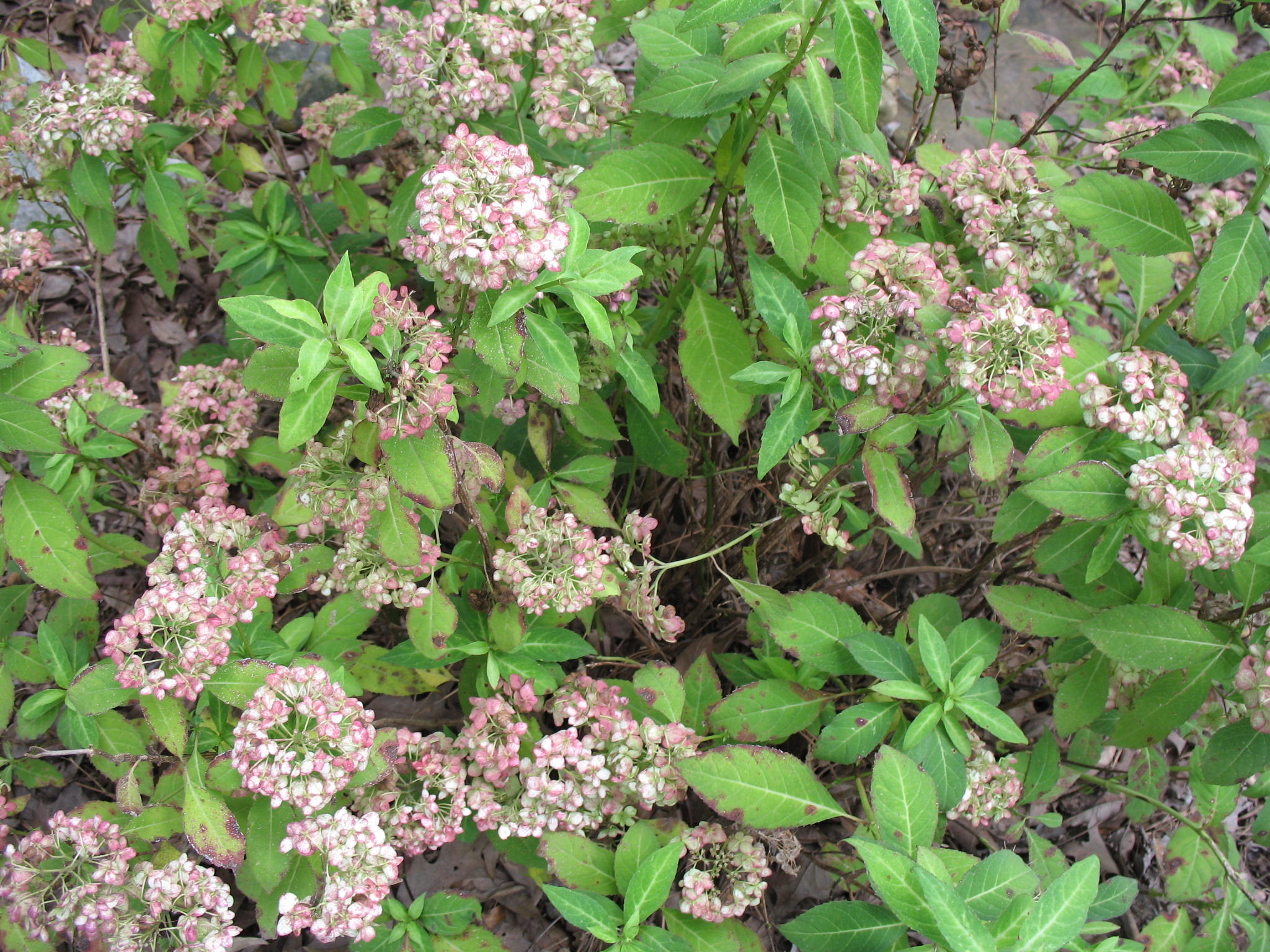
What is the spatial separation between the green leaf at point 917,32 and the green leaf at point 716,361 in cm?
91

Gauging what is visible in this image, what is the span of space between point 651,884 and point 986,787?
3.92 feet

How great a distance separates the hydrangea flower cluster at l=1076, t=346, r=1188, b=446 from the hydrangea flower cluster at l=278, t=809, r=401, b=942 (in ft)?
7.01

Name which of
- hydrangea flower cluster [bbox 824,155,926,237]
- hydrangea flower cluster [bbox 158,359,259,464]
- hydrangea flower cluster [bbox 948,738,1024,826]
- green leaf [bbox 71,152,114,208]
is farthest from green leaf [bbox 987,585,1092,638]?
green leaf [bbox 71,152,114,208]

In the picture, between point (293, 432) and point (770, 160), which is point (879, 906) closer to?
point (293, 432)

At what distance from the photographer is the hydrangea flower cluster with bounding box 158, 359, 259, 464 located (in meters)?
2.96

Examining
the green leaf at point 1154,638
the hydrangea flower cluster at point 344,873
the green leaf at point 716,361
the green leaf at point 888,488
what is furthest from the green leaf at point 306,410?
the green leaf at point 1154,638

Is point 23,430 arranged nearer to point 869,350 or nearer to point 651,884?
point 651,884

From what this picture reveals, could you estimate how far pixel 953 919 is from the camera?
1.63m

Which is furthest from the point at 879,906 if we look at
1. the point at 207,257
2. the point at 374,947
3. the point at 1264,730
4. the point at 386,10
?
the point at 207,257

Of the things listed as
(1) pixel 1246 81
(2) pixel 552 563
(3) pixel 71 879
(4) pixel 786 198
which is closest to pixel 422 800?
(2) pixel 552 563

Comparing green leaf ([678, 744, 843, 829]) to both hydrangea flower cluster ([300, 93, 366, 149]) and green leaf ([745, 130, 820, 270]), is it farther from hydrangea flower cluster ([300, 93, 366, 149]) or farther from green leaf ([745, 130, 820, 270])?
hydrangea flower cluster ([300, 93, 366, 149])

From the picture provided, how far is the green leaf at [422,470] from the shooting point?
182 centimetres

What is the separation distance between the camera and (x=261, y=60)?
3434mm

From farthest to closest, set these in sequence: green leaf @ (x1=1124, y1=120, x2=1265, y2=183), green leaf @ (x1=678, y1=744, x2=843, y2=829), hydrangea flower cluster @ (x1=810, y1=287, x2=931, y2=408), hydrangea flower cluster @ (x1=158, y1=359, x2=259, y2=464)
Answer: hydrangea flower cluster @ (x1=158, y1=359, x2=259, y2=464)
green leaf @ (x1=1124, y1=120, x2=1265, y2=183)
green leaf @ (x1=678, y1=744, x2=843, y2=829)
hydrangea flower cluster @ (x1=810, y1=287, x2=931, y2=408)
